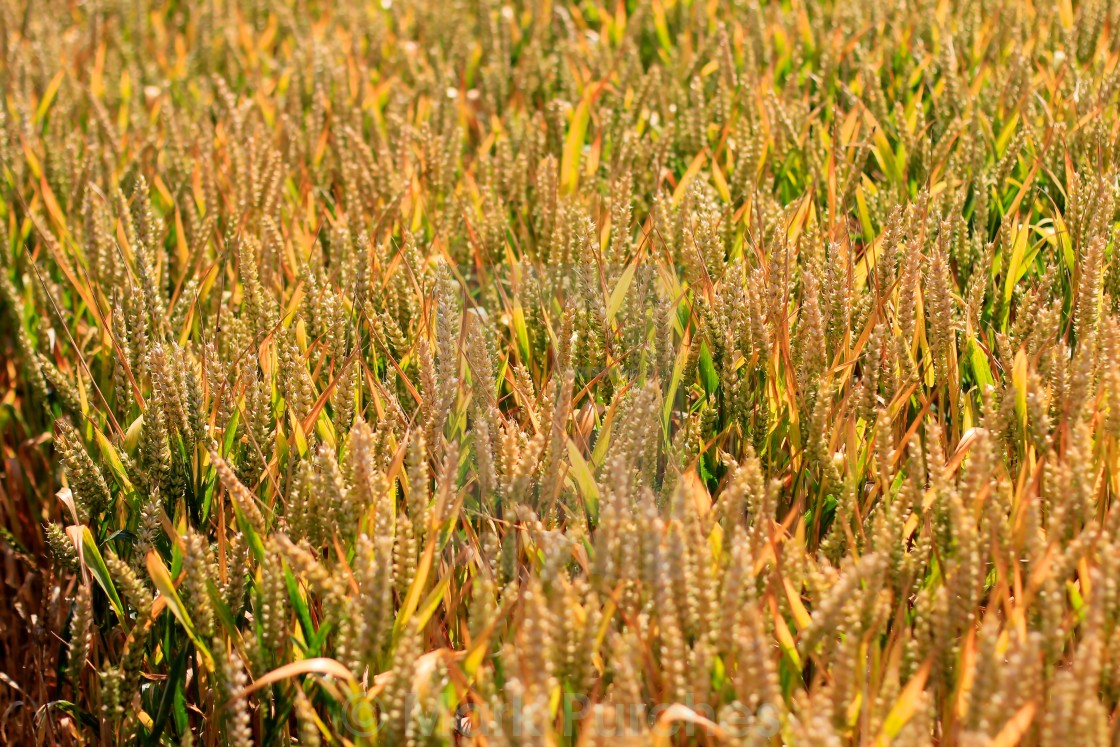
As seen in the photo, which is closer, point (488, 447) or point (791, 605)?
point (791, 605)

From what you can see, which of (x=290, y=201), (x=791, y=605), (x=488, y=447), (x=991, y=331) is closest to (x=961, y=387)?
(x=991, y=331)

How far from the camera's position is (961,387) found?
1.55 metres

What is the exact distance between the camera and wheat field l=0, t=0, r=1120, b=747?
1062 mm

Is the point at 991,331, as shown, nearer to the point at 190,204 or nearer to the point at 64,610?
the point at 190,204

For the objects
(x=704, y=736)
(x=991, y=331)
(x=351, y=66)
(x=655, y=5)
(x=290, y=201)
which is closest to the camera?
(x=704, y=736)

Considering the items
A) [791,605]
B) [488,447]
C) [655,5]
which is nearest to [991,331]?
[791,605]

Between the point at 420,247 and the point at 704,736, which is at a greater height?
the point at 420,247

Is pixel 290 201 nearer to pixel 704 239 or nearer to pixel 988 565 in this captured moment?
pixel 704 239

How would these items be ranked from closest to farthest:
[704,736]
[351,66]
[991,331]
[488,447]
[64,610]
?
1. [704,736]
2. [488,447]
3. [991,331]
4. [64,610]
5. [351,66]

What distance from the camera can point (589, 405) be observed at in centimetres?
150

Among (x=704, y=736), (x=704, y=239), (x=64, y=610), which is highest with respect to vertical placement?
(x=704, y=239)

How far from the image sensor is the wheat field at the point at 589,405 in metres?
1.06

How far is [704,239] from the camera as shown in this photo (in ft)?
5.62

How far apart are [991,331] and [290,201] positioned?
1.33 meters
